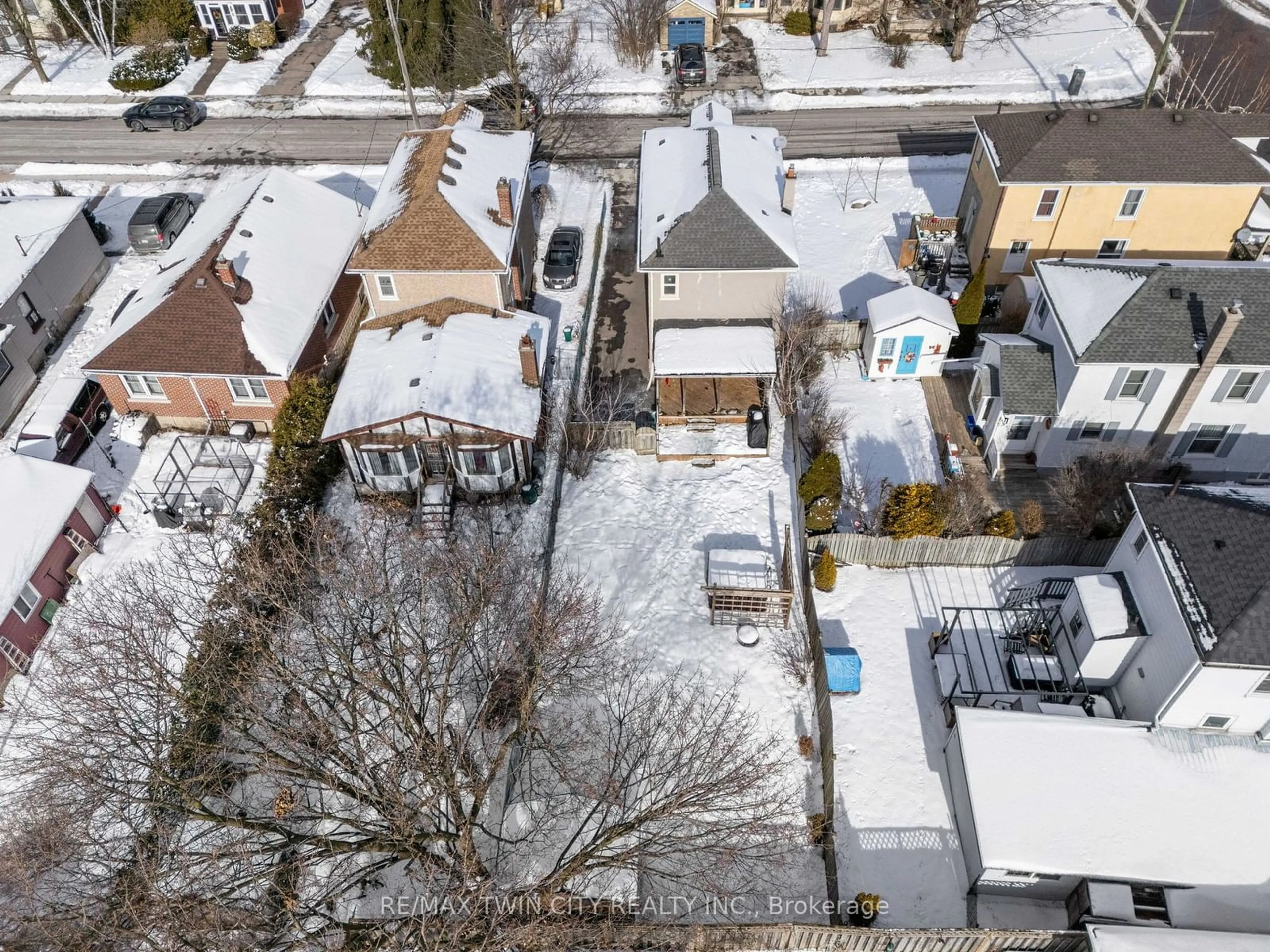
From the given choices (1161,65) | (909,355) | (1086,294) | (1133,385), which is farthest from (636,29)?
(1133,385)

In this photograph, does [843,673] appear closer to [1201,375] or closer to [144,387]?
[1201,375]

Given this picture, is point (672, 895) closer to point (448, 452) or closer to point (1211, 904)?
point (1211, 904)

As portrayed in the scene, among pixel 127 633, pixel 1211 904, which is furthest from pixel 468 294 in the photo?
pixel 1211 904

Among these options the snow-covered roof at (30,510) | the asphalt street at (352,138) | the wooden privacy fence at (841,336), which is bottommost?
the asphalt street at (352,138)

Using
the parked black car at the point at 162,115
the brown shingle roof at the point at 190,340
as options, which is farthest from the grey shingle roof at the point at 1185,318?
the parked black car at the point at 162,115

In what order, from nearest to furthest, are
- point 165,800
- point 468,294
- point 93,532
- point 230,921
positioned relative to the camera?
1. point 230,921
2. point 165,800
3. point 93,532
4. point 468,294

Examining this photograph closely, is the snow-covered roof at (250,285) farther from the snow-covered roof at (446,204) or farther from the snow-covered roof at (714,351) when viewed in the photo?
the snow-covered roof at (714,351)
